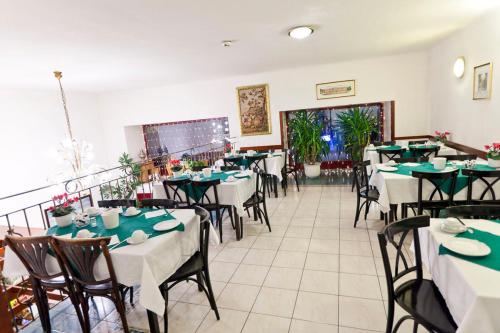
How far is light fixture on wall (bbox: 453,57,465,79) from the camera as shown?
4.76 meters

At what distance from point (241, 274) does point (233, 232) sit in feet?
3.87

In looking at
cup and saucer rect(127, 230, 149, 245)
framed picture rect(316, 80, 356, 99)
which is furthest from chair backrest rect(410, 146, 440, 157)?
cup and saucer rect(127, 230, 149, 245)

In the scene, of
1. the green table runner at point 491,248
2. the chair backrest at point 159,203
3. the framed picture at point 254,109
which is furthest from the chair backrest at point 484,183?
the framed picture at point 254,109

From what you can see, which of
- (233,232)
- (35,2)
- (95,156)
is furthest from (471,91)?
(95,156)

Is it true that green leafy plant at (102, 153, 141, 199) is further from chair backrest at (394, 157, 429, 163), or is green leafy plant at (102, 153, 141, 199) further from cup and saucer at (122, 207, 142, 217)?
chair backrest at (394, 157, 429, 163)

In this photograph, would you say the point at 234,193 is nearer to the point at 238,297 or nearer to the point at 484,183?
the point at 238,297

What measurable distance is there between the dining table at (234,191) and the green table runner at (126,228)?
4.13 feet

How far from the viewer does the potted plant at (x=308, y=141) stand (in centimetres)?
707

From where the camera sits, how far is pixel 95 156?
8.66m

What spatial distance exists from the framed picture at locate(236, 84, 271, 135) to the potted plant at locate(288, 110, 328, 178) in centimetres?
78

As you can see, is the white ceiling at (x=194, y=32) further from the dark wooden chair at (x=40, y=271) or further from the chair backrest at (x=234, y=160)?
the dark wooden chair at (x=40, y=271)

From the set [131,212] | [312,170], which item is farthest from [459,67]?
[131,212]

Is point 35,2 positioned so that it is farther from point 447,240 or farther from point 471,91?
point 471,91

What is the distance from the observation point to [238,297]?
2652 millimetres
